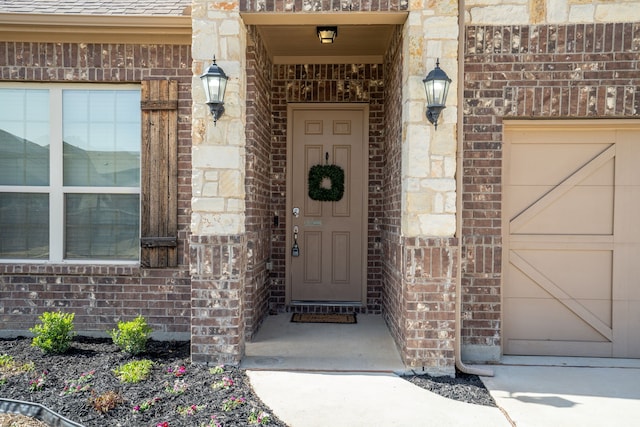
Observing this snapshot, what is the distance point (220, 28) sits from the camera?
3.82 meters

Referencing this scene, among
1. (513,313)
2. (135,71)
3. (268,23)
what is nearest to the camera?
(268,23)

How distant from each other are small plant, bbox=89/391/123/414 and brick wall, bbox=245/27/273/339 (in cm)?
146

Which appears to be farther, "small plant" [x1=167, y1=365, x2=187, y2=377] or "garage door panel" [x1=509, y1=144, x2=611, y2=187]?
"garage door panel" [x1=509, y1=144, x2=611, y2=187]

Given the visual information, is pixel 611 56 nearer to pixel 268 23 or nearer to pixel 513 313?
pixel 513 313

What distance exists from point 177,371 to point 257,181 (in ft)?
6.60

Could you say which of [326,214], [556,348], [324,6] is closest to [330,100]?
[326,214]

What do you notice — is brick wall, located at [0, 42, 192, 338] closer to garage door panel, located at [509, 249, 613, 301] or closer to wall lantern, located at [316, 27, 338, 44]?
wall lantern, located at [316, 27, 338, 44]

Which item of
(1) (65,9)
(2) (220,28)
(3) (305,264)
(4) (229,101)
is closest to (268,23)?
(2) (220,28)

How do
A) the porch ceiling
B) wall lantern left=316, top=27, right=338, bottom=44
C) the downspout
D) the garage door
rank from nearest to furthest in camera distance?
the downspout → the porch ceiling → the garage door → wall lantern left=316, top=27, right=338, bottom=44

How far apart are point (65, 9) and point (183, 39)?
4.05 ft

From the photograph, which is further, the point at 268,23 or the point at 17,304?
the point at 17,304

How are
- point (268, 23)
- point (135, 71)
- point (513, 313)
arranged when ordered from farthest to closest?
point (135, 71)
point (513, 313)
point (268, 23)

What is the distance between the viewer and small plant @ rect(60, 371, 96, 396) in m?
3.38

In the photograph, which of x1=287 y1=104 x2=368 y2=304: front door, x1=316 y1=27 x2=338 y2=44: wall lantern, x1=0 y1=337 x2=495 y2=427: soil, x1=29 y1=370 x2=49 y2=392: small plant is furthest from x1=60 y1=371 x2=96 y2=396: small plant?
x1=316 y1=27 x2=338 y2=44: wall lantern
